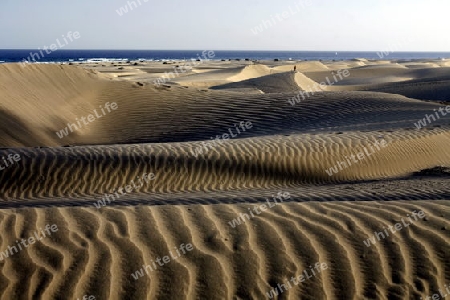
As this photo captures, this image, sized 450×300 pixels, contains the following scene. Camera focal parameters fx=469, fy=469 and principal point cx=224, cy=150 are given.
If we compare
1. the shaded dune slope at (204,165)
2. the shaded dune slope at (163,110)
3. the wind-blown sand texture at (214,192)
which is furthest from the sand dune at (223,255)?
the shaded dune slope at (163,110)

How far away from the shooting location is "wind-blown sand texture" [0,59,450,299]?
11.6 ft

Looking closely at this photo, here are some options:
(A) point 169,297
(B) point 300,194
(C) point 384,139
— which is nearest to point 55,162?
(B) point 300,194

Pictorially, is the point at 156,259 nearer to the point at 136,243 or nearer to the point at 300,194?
the point at 136,243

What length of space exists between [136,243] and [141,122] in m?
11.2

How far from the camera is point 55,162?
28.8ft

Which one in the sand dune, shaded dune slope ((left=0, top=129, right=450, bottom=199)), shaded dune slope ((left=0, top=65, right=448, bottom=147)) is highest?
shaded dune slope ((left=0, top=65, right=448, bottom=147))

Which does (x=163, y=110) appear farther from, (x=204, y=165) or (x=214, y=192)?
(x=214, y=192)

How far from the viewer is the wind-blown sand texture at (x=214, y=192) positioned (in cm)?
353

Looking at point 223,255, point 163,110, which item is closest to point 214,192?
point 223,255

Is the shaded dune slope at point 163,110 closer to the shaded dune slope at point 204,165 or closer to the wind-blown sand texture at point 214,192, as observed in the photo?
the wind-blown sand texture at point 214,192

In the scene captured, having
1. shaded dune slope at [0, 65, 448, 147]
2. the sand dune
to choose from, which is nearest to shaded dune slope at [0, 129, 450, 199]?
shaded dune slope at [0, 65, 448, 147]

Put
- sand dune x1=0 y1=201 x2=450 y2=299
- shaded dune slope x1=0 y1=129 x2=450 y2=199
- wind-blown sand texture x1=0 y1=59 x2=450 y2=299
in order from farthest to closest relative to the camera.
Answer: shaded dune slope x1=0 y1=129 x2=450 y2=199
wind-blown sand texture x1=0 y1=59 x2=450 y2=299
sand dune x1=0 y1=201 x2=450 y2=299

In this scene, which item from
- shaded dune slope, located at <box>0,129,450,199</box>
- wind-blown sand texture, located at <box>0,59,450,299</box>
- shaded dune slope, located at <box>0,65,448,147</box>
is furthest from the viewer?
shaded dune slope, located at <box>0,65,448,147</box>

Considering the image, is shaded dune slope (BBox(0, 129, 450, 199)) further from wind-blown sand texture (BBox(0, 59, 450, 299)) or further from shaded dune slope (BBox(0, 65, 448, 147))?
shaded dune slope (BBox(0, 65, 448, 147))
